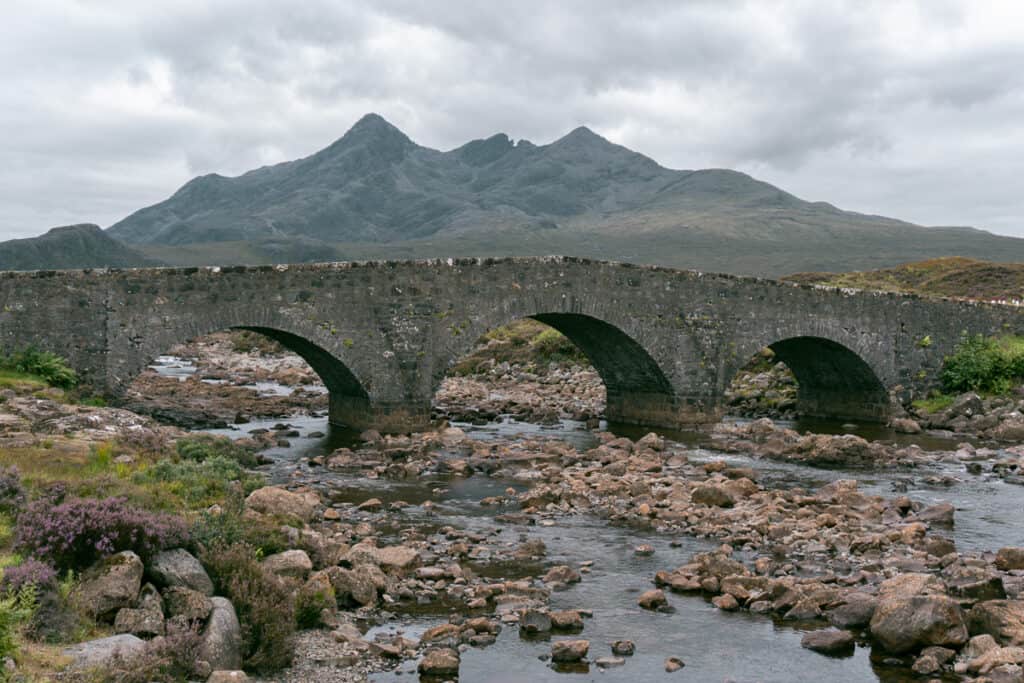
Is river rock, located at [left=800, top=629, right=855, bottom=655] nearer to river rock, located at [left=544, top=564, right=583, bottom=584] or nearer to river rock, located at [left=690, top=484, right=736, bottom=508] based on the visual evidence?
river rock, located at [left=544, top=564, right=583, bottom=584]

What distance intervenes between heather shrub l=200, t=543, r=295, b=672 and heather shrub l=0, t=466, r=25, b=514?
7.27ft

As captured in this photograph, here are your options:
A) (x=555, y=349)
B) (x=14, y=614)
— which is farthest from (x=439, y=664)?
(x=555, y=349)

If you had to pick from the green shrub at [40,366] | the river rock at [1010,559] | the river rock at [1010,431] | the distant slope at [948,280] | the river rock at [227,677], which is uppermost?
the distant slope at [948,280]

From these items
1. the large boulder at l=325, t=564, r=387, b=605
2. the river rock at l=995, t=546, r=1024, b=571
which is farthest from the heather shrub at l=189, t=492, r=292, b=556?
the river rock at l=995, t=546, r=1024, b=571

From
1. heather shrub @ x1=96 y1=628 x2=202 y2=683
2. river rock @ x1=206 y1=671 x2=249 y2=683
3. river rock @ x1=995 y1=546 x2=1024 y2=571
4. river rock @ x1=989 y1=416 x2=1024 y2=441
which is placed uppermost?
heather shrub @ x1=96 y1=628 x2=202 y2=683

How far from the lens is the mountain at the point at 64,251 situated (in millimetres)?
74000

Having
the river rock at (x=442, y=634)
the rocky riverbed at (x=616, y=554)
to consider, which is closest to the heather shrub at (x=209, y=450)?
the rocky riverbed at (x=616, y=554)

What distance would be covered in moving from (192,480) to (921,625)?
874 centimetres

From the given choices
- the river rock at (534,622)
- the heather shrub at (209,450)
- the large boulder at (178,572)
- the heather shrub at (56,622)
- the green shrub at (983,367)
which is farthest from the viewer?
the green shrub at (983,367)

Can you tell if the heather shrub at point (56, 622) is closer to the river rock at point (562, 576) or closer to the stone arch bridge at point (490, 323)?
the river rock at point (562, 576)

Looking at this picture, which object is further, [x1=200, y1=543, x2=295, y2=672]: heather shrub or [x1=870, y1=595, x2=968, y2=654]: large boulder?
[x1=870, y1=595, x2=968, y2=654]: large boulder

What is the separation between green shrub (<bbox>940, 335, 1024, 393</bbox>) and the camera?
31.5 meters

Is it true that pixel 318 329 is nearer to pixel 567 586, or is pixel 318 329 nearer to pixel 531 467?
pixel 531 467

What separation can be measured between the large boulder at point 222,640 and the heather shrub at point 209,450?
6.64 meters
